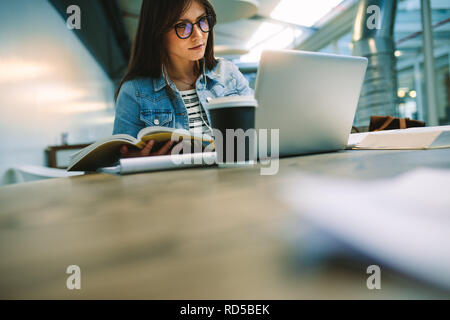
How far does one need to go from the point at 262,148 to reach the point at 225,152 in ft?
0.56

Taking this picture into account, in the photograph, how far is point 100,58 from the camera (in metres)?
5.17

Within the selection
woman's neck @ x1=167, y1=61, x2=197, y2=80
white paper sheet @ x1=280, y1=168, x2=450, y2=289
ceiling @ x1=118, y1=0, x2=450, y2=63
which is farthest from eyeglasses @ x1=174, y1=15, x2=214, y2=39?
ceiling @ x1=118, y1=0, x2=450, y2=63

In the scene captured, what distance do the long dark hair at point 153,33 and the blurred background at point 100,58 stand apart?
603mm

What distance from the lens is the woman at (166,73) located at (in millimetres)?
1332

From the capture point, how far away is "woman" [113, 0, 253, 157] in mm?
1332

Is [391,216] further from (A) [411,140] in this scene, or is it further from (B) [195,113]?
(B) [195,113]

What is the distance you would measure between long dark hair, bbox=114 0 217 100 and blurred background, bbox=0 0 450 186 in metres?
0.60

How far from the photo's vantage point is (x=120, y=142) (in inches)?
26.0

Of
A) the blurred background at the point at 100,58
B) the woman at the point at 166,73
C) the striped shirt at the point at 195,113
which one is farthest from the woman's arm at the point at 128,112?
the blurred background at the point at 100,58

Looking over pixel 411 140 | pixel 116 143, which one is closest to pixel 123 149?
pixel 116 143

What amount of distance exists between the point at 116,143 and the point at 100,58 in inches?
206

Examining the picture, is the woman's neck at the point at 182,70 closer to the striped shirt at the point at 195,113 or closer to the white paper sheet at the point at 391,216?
the striped shirt at the point at 195,113
